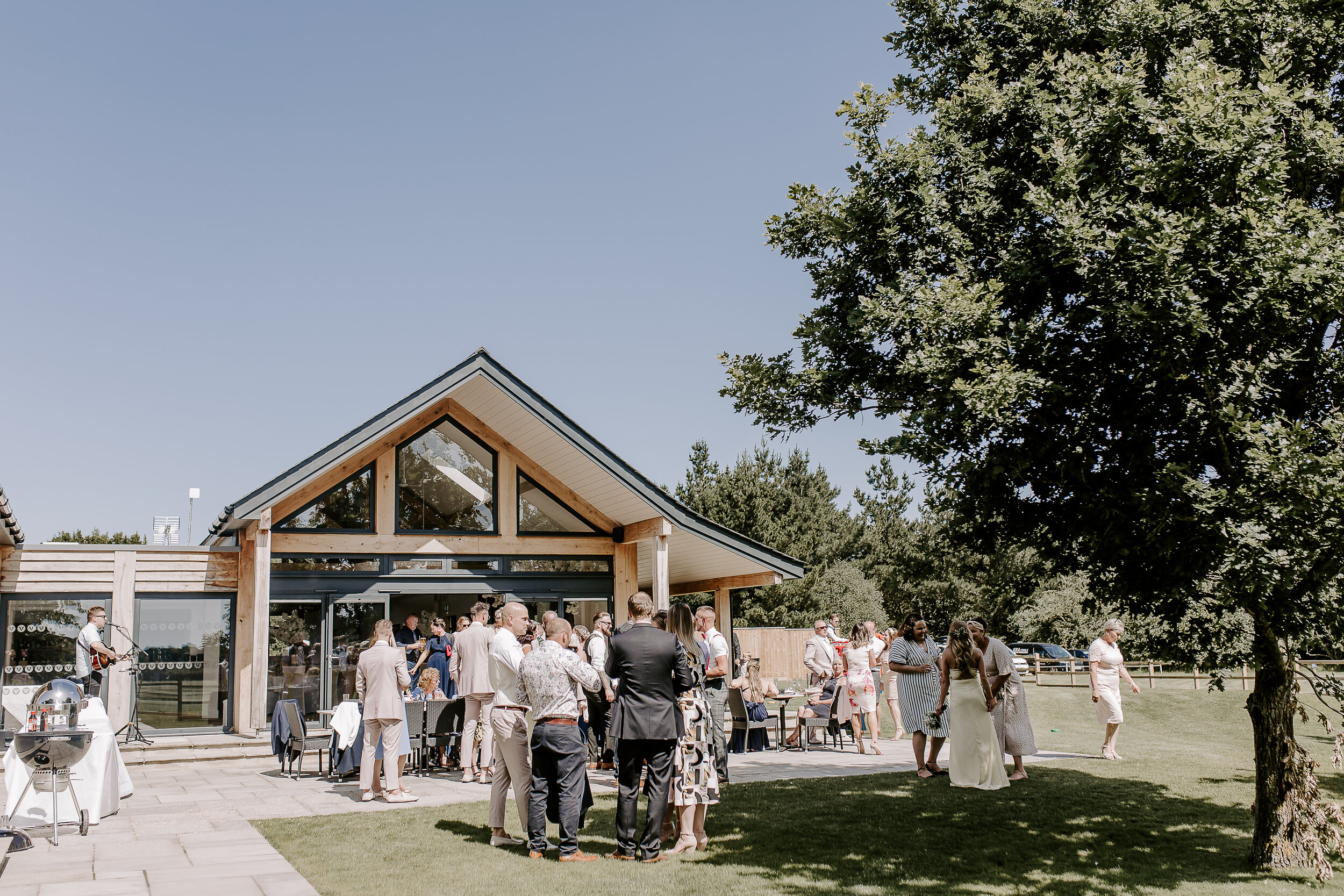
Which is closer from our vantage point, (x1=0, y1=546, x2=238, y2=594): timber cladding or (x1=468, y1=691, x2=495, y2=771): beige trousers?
(x1=468, y1=691, x2=495, y2=771): beige trousers

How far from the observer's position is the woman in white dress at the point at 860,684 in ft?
42.2

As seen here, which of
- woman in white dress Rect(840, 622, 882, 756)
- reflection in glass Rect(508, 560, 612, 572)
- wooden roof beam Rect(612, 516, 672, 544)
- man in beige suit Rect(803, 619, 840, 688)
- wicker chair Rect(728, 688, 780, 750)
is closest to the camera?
wicker chair Rect(728, 688, 780, 750)

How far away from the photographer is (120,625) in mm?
14312

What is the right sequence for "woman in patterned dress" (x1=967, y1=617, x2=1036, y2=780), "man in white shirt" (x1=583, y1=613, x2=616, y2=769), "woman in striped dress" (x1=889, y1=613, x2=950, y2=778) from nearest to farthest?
1. "woman in patterned dress" (x1=967, y1=617, x2=1036, y2=780)
2. "woman in striped dress" (x1=889, y1=613, x2=950, y2=778)
3. "man in white shirt" (x1=583, y1=613, x2=616, y2=769)

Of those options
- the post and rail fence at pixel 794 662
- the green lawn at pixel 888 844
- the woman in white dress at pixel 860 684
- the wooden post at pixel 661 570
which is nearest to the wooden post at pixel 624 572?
the wooden post at pixel 661 570

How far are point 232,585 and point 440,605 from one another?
314 cm

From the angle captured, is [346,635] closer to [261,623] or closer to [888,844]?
[261,623]

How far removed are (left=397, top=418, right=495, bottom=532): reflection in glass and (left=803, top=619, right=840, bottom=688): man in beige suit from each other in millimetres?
5614

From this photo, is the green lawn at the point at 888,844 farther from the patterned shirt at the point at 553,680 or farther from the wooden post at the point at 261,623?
the wooden post at the point at 261,623

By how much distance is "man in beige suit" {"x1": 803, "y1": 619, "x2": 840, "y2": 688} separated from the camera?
14.0 meters

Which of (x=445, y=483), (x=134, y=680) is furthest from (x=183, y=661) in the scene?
(x=445, y=483)

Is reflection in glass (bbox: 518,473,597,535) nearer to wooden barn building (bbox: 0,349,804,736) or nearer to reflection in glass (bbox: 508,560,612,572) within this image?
wooden barn building (bbox: 0,349,804,736)

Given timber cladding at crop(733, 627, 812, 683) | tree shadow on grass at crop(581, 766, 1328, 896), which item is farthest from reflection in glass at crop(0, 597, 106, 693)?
timber cladding at crop(733, 627, 812, 683)

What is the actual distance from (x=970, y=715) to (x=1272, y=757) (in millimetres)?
2804
